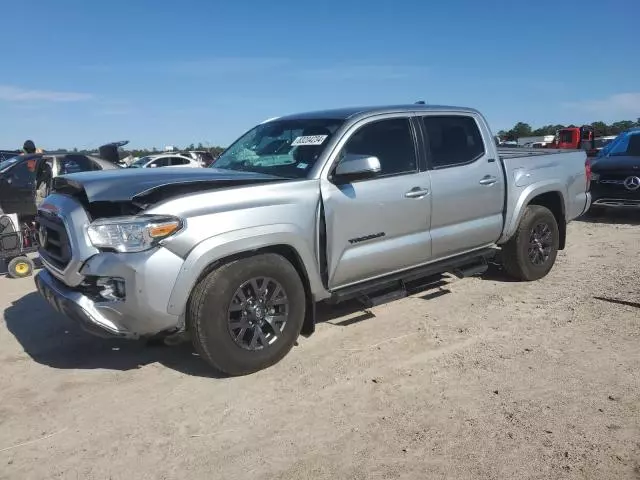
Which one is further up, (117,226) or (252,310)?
(117,226)

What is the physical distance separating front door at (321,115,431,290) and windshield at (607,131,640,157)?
24.5 feet

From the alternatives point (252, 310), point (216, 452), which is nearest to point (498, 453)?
point (216, 452)

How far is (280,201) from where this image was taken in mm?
3879

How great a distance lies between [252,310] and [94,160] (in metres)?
7.40

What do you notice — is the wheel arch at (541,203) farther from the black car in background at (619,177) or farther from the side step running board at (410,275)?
the black car in background at (619,177)

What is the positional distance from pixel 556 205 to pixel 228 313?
174 inches

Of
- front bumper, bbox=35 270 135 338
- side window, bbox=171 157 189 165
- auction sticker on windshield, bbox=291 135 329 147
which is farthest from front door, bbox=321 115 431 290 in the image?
side window, bbox=171 157 189 165

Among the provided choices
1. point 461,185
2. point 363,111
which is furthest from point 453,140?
point 363,111

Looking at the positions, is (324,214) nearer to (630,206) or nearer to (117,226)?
(117,226)

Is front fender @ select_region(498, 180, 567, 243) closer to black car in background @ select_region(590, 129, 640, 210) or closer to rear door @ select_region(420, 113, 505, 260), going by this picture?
rear door @ select_region(420, 113, 505, 260)

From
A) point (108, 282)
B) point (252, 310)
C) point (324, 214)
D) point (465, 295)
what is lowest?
point (465, 295)

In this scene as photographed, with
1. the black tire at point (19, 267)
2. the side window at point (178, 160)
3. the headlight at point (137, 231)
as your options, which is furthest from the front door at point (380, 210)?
the side window at point (178, 160)

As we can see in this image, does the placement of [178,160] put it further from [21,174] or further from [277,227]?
[277,227]

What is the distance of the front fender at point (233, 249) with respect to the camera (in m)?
3.45
